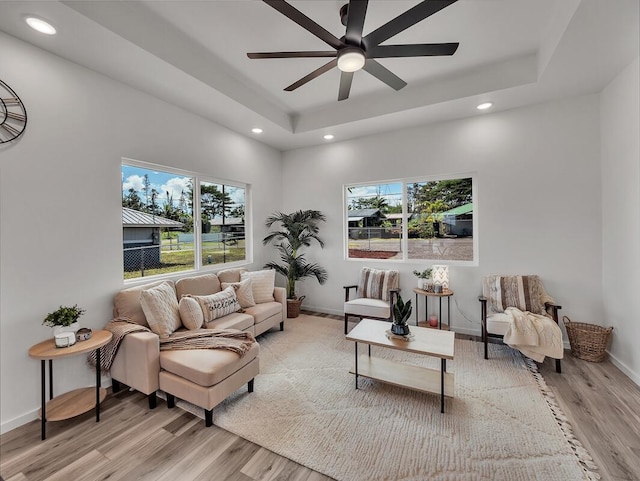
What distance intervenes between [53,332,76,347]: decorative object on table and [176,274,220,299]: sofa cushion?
108 centimetres

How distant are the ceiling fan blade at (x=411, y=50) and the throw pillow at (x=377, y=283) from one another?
2804 mm

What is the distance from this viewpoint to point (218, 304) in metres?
3.14

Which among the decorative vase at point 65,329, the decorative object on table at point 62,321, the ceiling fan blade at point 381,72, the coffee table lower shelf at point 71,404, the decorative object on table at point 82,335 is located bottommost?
the coffee table lower shelf at point 71,404

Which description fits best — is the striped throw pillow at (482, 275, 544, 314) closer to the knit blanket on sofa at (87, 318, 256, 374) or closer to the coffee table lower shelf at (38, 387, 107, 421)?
the knit blanket on sofa at (87, 318, 256, 374)

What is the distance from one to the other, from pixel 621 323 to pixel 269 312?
390cm

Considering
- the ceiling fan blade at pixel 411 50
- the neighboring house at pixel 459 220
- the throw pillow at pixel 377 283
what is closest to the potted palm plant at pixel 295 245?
the throw pillow at pixel 377 283

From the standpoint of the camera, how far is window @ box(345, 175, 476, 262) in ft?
13.1

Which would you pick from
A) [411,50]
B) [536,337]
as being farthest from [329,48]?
[536,337]

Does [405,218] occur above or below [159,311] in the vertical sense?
above

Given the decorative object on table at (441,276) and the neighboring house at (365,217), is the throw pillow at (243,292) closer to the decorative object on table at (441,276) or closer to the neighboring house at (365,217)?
the neighboring house at (365,217)

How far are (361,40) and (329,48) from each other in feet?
3.71

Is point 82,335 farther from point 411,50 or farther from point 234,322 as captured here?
point 411,50

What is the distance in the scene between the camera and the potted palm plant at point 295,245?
4719 millimetres

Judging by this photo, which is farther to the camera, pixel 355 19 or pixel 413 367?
pixel 413 367
